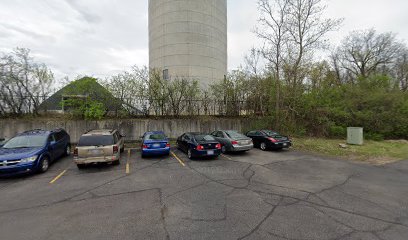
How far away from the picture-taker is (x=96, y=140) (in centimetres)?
820

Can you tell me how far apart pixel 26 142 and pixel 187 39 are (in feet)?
65.3

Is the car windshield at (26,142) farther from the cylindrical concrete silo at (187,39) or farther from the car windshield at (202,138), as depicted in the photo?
the cylindrical concrete silo at (187,39)

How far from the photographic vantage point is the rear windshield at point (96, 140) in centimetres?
803

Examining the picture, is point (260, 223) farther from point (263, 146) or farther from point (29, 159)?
point (263, 146)

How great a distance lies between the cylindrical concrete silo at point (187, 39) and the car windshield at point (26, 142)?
16253 millimetres

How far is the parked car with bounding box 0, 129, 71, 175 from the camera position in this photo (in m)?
6.95

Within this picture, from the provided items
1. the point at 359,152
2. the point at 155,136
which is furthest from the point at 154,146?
the point at 359,152

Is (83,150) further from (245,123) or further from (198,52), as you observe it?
(198,52)

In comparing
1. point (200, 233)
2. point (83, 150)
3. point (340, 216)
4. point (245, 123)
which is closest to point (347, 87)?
point (245, 123)

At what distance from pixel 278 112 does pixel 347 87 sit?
8.76m

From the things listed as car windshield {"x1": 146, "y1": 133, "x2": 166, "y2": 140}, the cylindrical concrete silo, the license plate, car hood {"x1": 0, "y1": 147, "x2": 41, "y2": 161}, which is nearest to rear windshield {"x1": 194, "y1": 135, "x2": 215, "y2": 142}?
car windshield {"x1": 146, "y1": 133, "x2": 166, "y2": 140}

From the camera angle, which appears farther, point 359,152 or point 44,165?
point 359,152

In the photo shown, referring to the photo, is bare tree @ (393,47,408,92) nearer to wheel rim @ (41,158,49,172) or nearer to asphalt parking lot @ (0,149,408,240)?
asphalt parking lot @ (0,149,408,240)

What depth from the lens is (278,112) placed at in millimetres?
16625
